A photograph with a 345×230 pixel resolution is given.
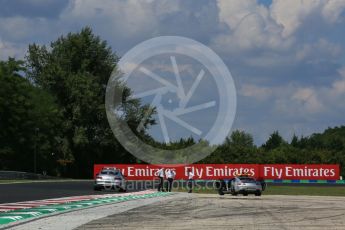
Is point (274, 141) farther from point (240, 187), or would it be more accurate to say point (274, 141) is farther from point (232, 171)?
point (240, 187)

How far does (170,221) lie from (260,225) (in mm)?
2559

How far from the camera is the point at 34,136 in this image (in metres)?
83.8

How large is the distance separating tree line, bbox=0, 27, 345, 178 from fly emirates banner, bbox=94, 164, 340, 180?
60.4 feet

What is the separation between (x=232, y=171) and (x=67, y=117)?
33.9 m

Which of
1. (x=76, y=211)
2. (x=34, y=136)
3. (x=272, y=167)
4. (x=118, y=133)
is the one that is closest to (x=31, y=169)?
(x=34, y=136)

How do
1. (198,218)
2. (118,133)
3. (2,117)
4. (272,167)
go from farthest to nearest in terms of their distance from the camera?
1. (118,133)
2. (2,117)
3. (272,167)
4. (198,218)

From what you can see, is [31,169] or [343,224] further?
[31,169]

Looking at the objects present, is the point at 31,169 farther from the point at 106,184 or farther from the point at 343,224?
the point at 343,224

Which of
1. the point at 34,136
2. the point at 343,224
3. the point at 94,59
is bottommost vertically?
the point at 343,224

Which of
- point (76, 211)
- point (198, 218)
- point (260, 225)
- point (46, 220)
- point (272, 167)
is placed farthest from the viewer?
point (272, 167)

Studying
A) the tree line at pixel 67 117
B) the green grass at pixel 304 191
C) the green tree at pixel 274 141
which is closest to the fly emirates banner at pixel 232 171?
the green grass at pixel 304 191

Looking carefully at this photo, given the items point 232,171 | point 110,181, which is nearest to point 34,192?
point 110,181

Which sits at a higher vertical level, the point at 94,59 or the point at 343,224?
the point at 94,59

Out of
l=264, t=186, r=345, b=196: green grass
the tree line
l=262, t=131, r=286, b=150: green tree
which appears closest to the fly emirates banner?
l=264, t=186, r=345, b=196: green grass
